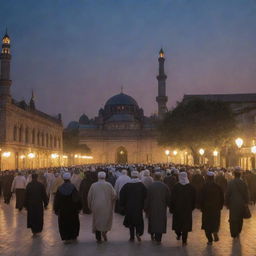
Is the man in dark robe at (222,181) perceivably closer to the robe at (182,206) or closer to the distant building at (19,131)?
the robe at (182,206)

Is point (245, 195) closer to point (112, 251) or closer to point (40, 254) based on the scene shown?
point (112, 251)

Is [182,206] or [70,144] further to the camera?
[70,144]

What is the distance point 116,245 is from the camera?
369 inches

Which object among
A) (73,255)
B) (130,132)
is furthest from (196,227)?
(130,132)

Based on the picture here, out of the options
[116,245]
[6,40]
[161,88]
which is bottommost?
[116,245]

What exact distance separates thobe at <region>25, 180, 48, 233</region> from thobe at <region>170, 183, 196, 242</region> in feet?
11.1

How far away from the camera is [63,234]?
9.63 m

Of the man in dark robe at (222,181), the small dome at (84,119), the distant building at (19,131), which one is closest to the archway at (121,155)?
the small dome at (84,119)

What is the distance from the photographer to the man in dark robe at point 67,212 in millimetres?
9688

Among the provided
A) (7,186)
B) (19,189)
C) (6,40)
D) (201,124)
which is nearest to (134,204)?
(19,189)

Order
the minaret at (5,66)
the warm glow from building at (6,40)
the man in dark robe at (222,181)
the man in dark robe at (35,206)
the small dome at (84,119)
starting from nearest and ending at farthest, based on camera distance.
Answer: the man in dark robe at (35,206), the man in dark robe at (222,181), the minaret at (5,66), the warm glow from building at (6,40), the small dome at (84,119)

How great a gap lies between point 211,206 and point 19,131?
127ft

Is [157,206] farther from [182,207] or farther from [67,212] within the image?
[67,212]

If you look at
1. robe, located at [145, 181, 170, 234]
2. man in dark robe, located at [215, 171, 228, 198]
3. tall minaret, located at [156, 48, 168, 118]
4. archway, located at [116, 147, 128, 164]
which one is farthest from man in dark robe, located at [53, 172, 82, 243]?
archway, located at [116, 147, 128, 164]
